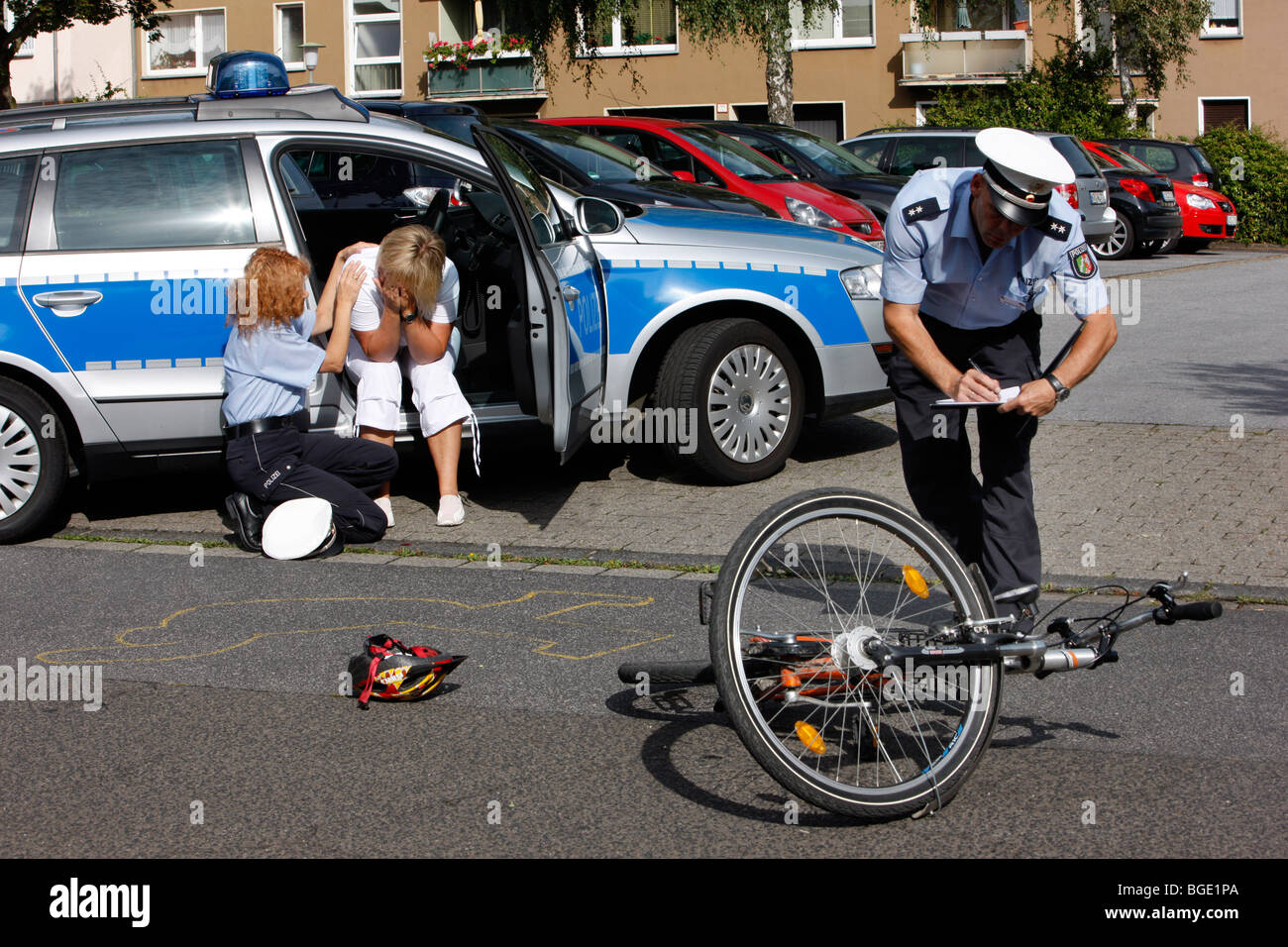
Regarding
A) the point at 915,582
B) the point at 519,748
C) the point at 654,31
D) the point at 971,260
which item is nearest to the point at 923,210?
the point at 971,260

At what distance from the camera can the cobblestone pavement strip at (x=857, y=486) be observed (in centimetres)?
660

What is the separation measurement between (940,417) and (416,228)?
3378 mm

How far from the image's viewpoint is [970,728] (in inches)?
151

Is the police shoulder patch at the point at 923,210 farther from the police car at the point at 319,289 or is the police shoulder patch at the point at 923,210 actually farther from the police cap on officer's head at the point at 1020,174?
the police car at the point at 319,289

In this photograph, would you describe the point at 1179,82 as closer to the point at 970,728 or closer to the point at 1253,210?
the point at 1253,210

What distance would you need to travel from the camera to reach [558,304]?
655 centimetres

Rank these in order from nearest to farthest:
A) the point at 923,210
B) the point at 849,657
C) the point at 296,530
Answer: the point at 849,657 → the point at 923,210 → the point at 296,530

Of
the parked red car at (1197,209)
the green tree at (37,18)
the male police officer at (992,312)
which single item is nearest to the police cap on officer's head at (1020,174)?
the male police officer at (992,312)

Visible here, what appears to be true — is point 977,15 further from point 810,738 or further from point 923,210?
point 810,738

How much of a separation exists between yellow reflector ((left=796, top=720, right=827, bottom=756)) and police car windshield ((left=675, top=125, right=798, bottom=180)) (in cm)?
1091

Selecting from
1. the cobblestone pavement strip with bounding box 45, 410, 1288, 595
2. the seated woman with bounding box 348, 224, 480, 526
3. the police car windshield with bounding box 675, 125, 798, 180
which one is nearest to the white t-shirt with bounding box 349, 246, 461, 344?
the seated woman with bounding box 348, 224, 480, 526

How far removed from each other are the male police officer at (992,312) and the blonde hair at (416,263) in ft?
9.62

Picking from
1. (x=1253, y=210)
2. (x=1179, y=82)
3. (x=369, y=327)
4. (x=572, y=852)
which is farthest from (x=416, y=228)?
(x=1179, y=82)

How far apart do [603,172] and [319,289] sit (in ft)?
9.75
